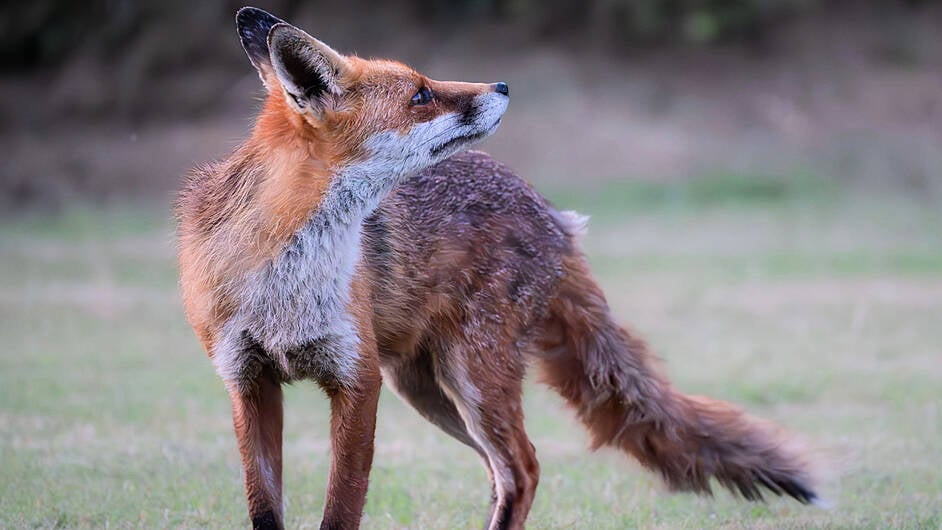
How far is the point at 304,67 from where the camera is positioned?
565cm

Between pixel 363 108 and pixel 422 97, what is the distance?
317 mm

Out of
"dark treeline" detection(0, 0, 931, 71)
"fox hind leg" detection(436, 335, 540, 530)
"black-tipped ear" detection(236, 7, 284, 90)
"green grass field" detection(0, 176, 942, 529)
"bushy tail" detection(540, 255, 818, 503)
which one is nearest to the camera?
"black-tipped ear" detection(236, 7, 284, 90)

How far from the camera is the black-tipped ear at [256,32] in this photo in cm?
580

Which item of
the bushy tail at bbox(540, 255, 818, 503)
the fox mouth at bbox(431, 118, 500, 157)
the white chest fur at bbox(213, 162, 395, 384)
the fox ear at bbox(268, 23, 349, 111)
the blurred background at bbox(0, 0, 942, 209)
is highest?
the fox ear at bbox(268, 23, 349, 111)

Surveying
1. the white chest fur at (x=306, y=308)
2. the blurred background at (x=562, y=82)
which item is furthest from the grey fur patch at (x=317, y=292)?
the blurred background at (x=562, y=82)

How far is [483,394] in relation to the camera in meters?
6.41

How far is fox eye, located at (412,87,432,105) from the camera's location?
5934mm

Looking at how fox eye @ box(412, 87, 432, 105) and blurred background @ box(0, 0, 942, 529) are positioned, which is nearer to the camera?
fox eye @ box(412, 87, 432, 105)

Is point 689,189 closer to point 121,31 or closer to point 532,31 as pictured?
point 532,31

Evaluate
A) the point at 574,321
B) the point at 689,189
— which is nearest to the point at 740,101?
the point at 689,189

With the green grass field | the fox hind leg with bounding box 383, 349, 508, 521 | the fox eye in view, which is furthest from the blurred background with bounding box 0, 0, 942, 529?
the fox eye

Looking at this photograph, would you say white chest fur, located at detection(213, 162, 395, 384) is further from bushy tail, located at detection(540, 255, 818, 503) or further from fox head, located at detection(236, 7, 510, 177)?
bushy tail, located at detection(540, 255, 818, 503)

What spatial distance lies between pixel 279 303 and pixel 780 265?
49.4 ft

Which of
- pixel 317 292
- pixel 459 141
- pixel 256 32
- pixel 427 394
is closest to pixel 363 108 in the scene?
pixel 459 141
